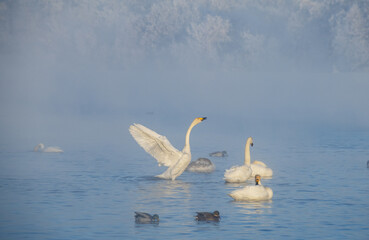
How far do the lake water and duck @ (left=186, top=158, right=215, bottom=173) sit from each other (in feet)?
0.98

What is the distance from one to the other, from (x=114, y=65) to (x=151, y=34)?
47.8 feet

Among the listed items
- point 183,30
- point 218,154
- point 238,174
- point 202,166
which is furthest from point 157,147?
point 183,30

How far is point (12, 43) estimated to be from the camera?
120 metres

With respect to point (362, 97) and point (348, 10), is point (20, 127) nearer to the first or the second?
point (362, 97)

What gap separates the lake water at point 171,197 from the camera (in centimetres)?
1741

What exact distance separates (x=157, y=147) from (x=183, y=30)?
91.5m

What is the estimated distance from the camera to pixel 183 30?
4540 inches

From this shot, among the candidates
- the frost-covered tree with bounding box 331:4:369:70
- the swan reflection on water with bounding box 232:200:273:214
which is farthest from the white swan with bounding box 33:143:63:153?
the frost-covered tree with bounding box 331:4:369:70

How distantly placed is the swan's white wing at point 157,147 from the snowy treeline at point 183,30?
8183cm

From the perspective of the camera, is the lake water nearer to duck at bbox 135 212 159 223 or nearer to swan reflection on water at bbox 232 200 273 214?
swan reflection on water at bbox 232 200 273 214

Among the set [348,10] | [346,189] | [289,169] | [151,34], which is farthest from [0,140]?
[151,34]

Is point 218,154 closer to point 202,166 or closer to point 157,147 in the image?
point 202,166

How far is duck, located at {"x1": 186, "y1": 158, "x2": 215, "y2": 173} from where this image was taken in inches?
1016

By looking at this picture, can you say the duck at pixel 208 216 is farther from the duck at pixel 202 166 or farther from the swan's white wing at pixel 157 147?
the duck at pixel 202 166
